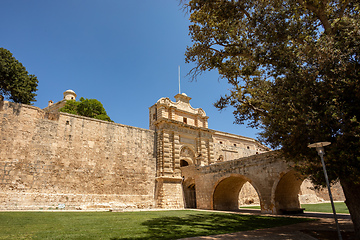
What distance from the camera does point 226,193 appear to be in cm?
1869

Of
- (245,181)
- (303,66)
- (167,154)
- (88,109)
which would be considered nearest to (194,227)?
(303,66)

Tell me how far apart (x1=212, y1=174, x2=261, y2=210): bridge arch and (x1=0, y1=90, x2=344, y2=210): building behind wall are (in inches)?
119

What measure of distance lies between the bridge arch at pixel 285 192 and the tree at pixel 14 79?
17564 mm

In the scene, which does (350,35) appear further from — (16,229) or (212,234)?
(16,229)

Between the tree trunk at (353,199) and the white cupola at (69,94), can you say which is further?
the white cupola at (69,94)

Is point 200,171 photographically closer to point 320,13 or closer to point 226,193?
point 226,193

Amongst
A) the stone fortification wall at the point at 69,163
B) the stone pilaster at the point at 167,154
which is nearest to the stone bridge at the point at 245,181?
the stone pilaster at the point at 167,154

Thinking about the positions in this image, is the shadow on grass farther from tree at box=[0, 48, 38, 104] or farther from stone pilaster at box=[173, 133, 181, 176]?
tree at box=[0, 48, 38, 104]

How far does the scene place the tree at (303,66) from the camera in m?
5.96

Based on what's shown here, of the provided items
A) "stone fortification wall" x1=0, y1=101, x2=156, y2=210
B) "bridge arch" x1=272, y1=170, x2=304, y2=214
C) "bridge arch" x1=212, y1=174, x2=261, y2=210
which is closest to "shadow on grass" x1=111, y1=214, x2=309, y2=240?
"bridge arch" x1=272, y1=170, x2=304, y2=214

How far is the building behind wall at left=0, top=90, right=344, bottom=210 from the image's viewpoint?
45.6 feet

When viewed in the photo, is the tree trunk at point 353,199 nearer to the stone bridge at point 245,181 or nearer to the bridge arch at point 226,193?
the stone bridge at point 245,181

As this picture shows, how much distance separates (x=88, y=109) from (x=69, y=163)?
509 inches

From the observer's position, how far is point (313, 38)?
25.8 feet
